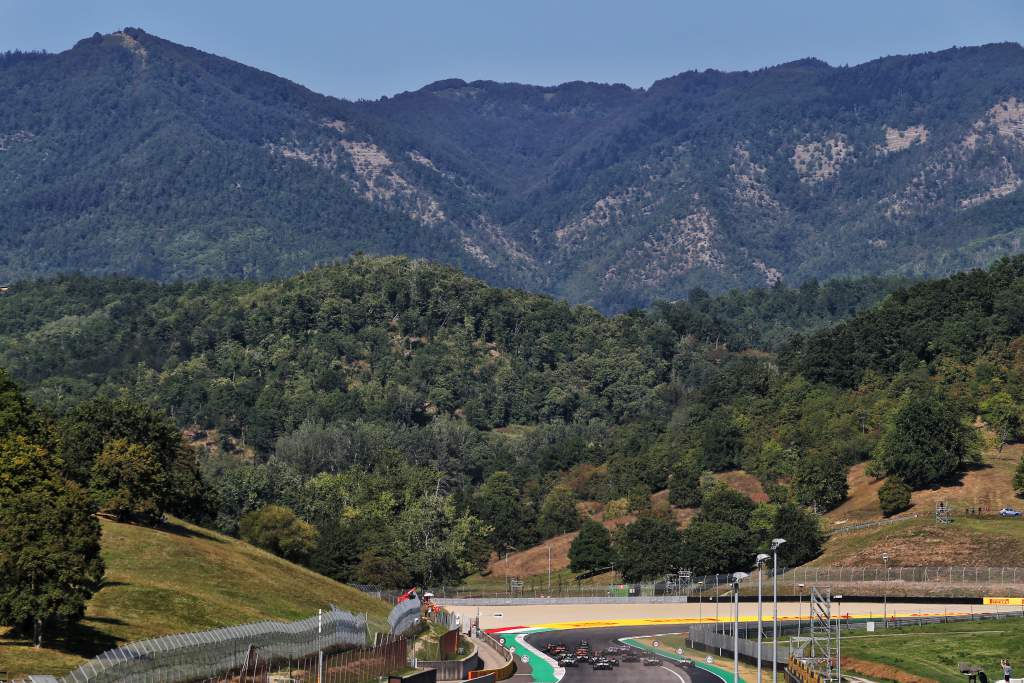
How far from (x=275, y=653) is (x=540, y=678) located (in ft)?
117

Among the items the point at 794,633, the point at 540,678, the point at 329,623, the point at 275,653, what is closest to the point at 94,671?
the point at 275,653

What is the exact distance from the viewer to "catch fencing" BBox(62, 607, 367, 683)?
88.8 meters

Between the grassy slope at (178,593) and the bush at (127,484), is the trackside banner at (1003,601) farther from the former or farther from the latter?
the bush at (127,484)

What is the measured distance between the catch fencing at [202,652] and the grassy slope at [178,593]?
28.8 ft

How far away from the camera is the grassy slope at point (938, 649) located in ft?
437

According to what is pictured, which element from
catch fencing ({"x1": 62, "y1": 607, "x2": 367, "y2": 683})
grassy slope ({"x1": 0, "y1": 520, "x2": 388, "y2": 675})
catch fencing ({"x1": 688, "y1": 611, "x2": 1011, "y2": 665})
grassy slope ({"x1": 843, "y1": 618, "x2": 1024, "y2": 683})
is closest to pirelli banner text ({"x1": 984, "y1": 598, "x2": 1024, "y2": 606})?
catch fencing ({"x1": 688, "y1": 611, "x2": 1011, "y2": 665})

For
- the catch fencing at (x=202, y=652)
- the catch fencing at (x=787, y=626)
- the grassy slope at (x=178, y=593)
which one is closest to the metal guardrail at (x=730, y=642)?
the catch fencing at (x=787, y=626)

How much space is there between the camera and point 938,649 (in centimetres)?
14638

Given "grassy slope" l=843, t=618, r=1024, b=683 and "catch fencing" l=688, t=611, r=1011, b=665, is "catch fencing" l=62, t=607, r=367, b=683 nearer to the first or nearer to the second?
"grassy slope" l=843, t=618, r=1024, b=683

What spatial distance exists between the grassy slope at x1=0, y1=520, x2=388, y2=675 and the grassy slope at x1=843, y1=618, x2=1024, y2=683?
3839cm

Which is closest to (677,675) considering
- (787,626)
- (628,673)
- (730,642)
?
(628,673)

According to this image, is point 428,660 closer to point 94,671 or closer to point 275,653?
point 275,653

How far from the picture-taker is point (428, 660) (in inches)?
4958

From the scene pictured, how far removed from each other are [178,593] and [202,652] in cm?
4821
